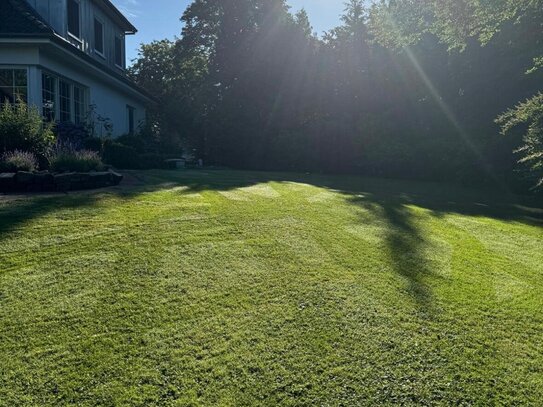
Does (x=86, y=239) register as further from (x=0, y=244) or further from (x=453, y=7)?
(x=453, y=7)

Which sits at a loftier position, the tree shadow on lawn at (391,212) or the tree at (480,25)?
the tree at (480,25)

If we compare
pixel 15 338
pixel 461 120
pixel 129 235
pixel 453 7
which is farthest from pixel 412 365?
pixel 461 120

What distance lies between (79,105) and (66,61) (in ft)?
5.50

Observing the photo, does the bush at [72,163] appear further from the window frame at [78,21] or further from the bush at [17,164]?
the window frame at [78,21]

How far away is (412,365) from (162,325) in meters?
1.48

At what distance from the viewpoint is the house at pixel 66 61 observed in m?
9.46

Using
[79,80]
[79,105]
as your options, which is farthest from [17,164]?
[79,105]

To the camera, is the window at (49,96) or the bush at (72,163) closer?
the bush at (72,163)

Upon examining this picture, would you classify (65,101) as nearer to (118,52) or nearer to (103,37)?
(103,37)

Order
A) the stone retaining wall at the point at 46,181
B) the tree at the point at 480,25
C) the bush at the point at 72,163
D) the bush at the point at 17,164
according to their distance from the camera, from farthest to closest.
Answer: the tree at the point at 480,25, the bush at the point at 72,163, the bush at the point at 17,164, the stone retaining wall at the point at 46,181

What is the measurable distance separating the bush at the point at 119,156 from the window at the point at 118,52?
736 centimetres

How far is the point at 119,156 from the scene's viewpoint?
1020cm

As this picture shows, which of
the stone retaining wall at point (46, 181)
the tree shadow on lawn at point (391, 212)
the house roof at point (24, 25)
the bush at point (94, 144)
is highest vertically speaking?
the house roof at point (24, 25)

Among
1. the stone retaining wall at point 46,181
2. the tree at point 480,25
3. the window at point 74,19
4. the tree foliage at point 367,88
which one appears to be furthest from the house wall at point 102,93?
the tree at point 480,25
